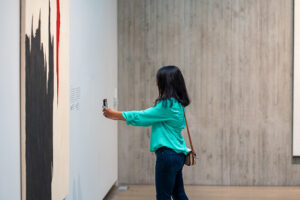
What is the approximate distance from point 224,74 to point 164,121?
2480mm

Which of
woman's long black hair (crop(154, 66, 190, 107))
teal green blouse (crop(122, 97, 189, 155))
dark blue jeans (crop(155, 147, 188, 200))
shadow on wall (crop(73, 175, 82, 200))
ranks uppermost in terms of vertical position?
woman's long black hair (crop(154, 66, 190, 107))

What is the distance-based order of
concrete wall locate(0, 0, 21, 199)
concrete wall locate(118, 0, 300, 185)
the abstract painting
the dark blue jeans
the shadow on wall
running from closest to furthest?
concrete wall locate(0, 0, 21, 199) < the abstract painting < the dark blue jeans < the shadow on wall < concrete wall locate(118, 0, 300, 185)

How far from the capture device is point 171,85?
2936 millimetres

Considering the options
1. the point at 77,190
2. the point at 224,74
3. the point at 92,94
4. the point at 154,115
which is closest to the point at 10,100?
the point at 154,115

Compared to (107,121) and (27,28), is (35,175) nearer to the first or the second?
(27,28)

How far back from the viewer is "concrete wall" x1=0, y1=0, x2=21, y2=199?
74.9 inches

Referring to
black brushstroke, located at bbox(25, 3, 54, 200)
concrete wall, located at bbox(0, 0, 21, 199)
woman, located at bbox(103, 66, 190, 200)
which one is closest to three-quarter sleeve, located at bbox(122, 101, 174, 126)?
woman, located at bbox(103, 66, 190, 200)

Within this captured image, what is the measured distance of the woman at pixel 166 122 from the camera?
2.92 m

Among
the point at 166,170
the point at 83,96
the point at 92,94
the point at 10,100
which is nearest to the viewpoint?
the point at 10,100

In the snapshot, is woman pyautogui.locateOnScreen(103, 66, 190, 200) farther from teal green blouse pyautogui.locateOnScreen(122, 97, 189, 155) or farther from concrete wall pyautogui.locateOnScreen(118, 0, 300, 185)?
concrete wall pyautogui.locateOnScreen(118, 0, 300, 185)

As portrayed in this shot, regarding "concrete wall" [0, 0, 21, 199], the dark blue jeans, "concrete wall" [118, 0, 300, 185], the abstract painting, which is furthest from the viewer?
"concrete wall" [118, 0, 300, 185]

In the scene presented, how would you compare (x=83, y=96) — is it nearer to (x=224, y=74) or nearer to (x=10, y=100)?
(x=10, y=100)

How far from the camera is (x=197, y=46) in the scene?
17.5 feet

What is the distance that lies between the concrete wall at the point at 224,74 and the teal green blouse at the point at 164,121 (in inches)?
93.8
